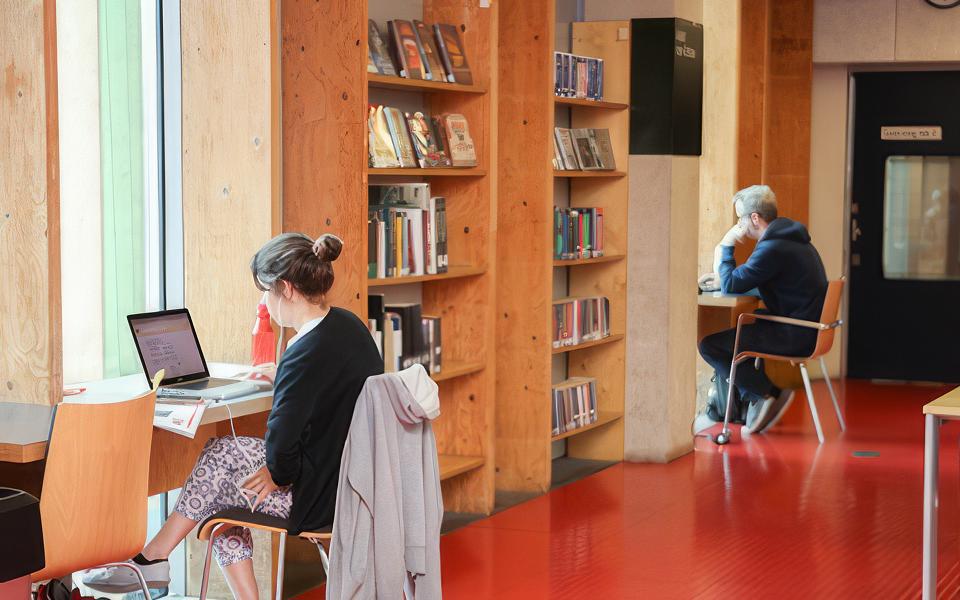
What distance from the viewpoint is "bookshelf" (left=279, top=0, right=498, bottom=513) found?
16.0 ft

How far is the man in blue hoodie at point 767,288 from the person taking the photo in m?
7.91

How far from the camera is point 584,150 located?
23.2 feet

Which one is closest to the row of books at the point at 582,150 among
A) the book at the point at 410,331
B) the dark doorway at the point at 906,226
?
the book at the point at 410,331

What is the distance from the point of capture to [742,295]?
27.7 feet

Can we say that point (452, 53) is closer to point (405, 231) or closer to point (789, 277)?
point (405, 231)

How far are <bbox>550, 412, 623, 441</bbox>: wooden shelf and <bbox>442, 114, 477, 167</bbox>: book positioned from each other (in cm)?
175

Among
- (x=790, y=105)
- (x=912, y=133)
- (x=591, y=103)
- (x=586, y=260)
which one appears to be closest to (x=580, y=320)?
(x=586, y=260)

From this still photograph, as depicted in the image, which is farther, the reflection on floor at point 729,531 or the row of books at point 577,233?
the row of books at point 577,233

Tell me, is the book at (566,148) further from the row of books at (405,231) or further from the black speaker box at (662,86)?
the row of books at (405,231)

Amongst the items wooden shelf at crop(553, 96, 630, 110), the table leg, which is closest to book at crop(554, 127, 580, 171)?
wooden shelf at crop(553, 96, 630, 110)

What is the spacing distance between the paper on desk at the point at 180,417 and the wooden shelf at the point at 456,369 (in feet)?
6.10

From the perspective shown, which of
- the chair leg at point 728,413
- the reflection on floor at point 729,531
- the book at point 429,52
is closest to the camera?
the reflection on floor at point 729,531

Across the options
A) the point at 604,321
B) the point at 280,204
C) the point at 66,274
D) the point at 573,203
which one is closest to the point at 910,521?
the point at 604,321

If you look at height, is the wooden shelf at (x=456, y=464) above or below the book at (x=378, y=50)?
below
